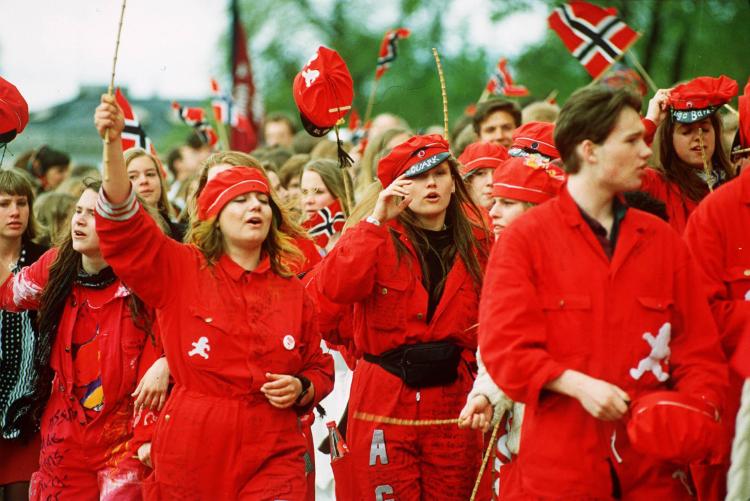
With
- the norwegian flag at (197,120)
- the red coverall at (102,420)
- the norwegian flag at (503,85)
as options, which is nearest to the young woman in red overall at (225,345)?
the red coverall at (102,420)

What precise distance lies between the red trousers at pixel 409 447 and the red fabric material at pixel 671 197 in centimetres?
147

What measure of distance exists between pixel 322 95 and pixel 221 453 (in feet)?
8.97

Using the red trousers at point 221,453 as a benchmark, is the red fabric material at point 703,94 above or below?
above

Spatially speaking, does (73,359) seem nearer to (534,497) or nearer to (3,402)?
(3,402)

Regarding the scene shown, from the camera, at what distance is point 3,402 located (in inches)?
291

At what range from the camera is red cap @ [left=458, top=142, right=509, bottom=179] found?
27.5 ft

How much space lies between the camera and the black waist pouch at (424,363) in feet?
22.1

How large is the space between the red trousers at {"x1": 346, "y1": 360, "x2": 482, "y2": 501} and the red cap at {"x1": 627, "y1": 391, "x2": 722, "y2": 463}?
216 centimetres

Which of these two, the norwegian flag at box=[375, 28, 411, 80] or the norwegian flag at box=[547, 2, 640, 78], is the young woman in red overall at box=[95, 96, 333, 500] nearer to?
the norwegian flag at box=[547, 2, 640, 78]

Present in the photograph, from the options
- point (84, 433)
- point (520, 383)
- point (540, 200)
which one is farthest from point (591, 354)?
point (84, 433)

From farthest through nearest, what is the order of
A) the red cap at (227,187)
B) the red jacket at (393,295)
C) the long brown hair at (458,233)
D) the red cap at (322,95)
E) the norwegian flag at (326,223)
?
the norwegian flag at (326,223)
the red cap at (322,95)
the long brown hair at (458,233)
the red jacket at (393,295)
the red cap at (227,187)

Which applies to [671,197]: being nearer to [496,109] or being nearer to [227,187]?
[227,187]

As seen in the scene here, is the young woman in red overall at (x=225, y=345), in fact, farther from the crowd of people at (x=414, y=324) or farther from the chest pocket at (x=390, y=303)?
the chest pocket at (x=390, y=303)

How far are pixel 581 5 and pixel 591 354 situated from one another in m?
6.17
